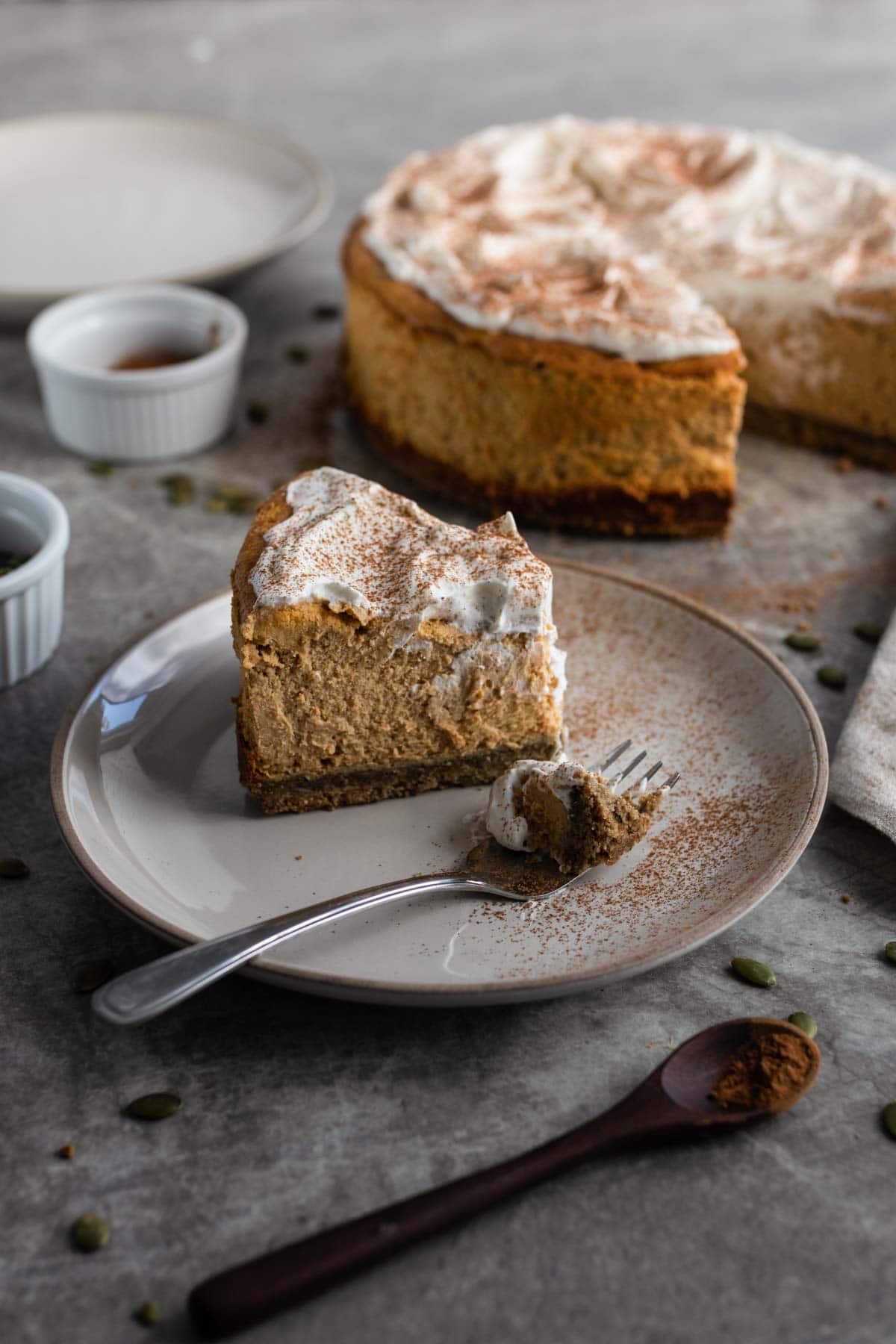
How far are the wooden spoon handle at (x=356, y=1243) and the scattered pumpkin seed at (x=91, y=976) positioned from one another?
0.78 metres

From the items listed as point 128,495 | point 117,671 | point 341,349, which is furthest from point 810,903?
point 341,349

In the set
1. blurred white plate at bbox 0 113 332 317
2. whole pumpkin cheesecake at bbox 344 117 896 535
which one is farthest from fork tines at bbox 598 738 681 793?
blurred white plate at bbox 0 113 332 317

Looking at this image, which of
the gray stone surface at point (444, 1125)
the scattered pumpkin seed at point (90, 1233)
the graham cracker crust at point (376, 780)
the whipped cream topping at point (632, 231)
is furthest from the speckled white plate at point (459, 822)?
the whipped cream topping at point (632, 231)

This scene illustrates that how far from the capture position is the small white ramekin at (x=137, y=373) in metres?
4.64

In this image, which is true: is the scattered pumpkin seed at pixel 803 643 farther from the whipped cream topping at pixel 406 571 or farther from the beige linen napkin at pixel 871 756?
the whipped cream topping at pixel 406 571

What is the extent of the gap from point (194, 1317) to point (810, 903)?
159cm

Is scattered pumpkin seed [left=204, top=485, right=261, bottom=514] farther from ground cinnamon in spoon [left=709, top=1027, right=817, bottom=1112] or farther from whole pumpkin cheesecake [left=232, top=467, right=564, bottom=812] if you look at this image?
ground cinnamon in spoon [left=709, top=1027, right=817, bottom=1112]

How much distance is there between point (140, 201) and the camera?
598cm

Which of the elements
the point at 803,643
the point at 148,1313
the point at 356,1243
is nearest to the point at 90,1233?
the point at 148,1313

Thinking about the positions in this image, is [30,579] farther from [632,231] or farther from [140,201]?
[140,201]

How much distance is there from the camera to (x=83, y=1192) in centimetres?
233

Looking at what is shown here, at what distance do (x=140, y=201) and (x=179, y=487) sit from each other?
1999 mm

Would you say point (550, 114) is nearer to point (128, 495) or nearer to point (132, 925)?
point (128, 495)

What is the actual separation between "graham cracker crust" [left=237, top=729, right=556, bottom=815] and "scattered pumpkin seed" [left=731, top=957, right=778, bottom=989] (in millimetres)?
652
